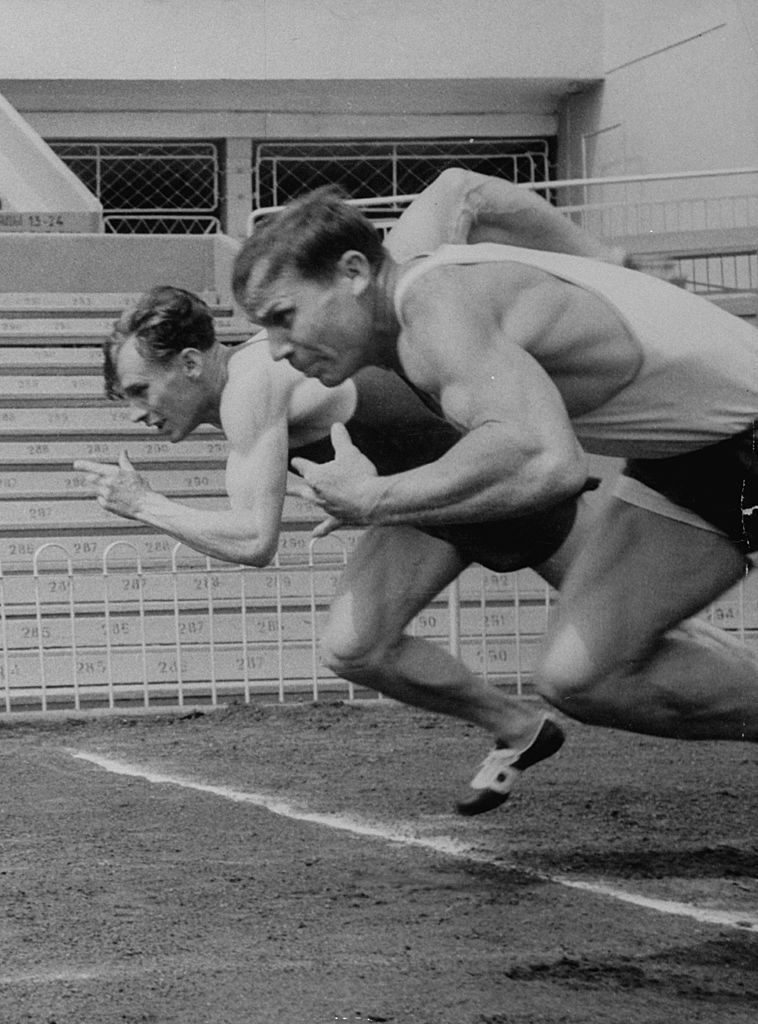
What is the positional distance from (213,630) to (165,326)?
20.9 ft

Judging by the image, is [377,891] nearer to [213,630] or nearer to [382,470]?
[382,470]

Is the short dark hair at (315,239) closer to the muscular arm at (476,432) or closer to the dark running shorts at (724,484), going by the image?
the muscular arm at (476,432)

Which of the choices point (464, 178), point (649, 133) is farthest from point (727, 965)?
point (649, 133)

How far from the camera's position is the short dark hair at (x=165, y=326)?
567 centimetres

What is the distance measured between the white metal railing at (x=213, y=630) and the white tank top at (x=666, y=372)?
6.68 metres

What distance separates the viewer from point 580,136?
75.0ft

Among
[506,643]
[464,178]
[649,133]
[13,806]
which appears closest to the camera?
[464,178]

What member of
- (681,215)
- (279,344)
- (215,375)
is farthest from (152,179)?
(279,344)

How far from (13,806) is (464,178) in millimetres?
3117

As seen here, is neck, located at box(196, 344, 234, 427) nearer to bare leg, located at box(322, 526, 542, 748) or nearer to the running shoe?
bare leg, located at box(322, 526, 542, 748)

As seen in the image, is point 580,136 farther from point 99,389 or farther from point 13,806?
point 13,806

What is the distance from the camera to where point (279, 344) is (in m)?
4.33

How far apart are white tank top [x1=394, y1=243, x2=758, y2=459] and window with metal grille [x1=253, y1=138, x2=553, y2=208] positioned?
18681 mm

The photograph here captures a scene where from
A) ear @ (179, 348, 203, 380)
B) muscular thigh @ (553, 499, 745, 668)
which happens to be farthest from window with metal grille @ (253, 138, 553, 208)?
muscular thigh @ (553, 499, 745, 668)
